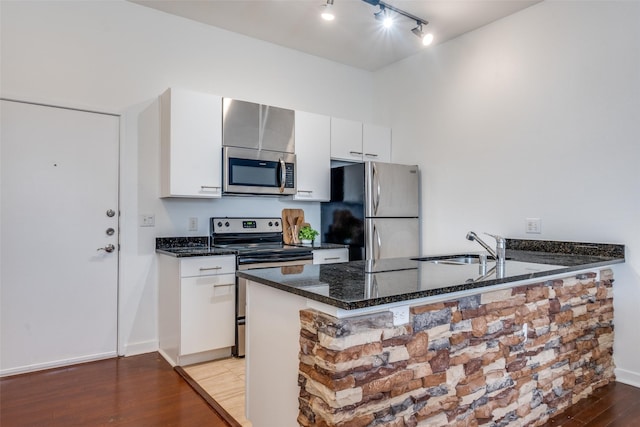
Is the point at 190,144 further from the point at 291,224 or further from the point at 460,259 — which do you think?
the point at 460,259

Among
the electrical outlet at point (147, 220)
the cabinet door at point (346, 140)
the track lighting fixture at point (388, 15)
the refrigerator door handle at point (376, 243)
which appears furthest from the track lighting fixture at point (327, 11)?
the electrical outlet at point (147, 220)

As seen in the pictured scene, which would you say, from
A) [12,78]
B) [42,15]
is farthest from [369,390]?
[42,15]

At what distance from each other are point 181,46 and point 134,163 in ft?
3.72

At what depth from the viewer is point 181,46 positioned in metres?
3.46

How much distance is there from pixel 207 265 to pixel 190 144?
984 millimetres

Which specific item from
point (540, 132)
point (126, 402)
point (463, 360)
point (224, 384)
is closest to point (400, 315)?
point (463, 360)

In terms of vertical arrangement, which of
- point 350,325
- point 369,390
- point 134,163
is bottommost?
point 369,390

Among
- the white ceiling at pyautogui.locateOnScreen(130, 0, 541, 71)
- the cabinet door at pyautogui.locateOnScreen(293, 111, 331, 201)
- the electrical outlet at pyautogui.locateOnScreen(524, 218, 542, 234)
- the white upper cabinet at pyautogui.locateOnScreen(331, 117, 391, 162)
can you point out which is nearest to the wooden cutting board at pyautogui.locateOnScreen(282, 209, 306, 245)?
the cabinet door at pyautogui.locateOnScreen(293, 111, 331, 201)

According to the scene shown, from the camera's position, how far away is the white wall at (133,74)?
286 cm

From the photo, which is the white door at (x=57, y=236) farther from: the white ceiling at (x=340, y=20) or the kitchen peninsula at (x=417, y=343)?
the kitchen peninsula at (x=417, y=343)

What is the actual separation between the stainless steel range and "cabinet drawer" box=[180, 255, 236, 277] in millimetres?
67

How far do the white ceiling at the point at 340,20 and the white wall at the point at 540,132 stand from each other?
21cm

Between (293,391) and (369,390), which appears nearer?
(369,390)

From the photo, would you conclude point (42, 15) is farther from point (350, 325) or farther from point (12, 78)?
point (350, 325)
